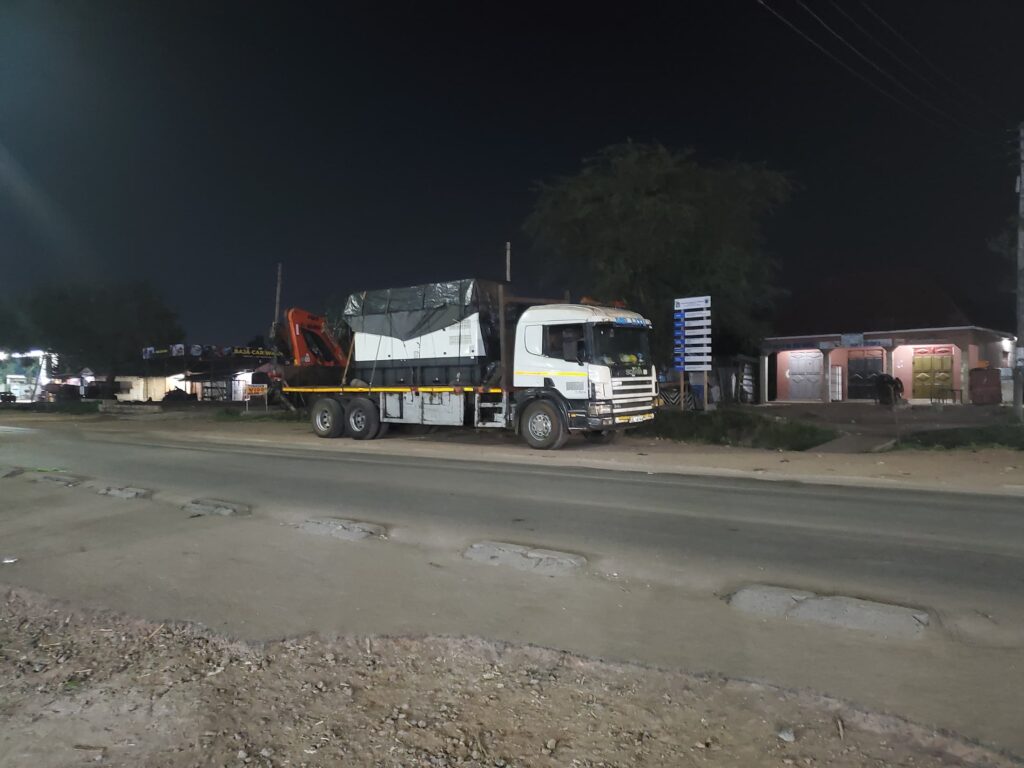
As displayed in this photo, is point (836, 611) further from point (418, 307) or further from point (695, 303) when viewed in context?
point (695, 303)

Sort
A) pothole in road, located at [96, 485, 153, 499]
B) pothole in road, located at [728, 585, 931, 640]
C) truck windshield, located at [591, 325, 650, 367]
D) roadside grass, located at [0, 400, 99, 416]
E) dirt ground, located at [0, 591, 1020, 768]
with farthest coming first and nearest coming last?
1. roadside grass, located at [0, 400, 99, 416]
2. truck windshield, located at [591, 325, 650, 367]
3. pothole in road, located at [96, 485, 153, 499]
4. pothole in road, located at [728, 585, 931, 640]
5. dirt ground, located at [0, 591, 1020, 768]

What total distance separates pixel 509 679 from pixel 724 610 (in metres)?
2.25

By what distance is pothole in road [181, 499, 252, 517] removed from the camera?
10227 millimetres

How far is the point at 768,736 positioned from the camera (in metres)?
3.97

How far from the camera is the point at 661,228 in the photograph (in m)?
23.8

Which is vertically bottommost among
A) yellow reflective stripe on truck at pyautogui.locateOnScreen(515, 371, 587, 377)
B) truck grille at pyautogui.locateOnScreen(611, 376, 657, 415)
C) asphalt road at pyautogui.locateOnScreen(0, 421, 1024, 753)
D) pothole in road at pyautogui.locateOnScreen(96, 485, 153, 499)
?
asphalt road at pyautogui.locateOnScreen(0, 421, 1024, 753)

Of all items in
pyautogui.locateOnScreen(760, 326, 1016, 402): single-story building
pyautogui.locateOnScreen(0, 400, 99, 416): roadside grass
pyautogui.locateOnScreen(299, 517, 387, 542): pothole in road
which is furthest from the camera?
pyautogui.locateOnScreen(0, 400, 99, 416): roadside grass

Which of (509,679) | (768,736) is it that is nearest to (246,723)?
(509,679)

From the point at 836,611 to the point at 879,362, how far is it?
91.7 feet

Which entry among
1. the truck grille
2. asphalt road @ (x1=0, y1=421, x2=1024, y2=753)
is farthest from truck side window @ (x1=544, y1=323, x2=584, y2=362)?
asphalt road @ (x1=0, y1=421, x2=1024, y2=753)

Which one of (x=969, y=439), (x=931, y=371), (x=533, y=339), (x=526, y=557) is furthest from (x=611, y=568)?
(x=931, y=371)

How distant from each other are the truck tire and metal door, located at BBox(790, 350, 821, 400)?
739 inches

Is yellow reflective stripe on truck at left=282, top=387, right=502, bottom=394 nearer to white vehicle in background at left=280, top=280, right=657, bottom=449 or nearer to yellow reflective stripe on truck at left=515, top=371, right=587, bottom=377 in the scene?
white vehicle in background at left=280, top=280, right=657, bottom=449

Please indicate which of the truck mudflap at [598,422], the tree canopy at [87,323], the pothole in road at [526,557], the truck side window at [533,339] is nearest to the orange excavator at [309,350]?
the truck side window at [533,339]
